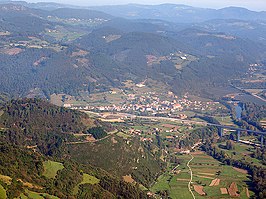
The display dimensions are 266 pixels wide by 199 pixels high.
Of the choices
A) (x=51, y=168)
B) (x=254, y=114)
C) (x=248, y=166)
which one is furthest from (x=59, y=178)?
(x=254, y=114)

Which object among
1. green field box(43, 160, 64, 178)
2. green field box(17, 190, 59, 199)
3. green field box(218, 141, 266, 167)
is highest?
green field box(17, 190, 59, 199)

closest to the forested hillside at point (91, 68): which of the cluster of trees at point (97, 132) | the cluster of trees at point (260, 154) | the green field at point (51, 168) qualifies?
the cluster of trees at point (97, 132)

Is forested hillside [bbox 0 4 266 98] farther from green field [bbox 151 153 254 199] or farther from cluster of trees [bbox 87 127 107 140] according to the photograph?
green field [bbox 151 153 254 199]

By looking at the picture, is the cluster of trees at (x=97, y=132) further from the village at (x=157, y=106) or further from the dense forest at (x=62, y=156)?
the village at (x=157, y=106)

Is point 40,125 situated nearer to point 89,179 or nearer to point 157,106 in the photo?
point 89,179

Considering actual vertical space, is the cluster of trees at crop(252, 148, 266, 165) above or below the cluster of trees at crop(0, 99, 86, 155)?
below

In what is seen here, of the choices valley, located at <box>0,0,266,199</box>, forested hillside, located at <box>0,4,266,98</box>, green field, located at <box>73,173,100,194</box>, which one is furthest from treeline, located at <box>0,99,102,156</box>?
forested hillside, located at <box>0,4,266,98</box>
